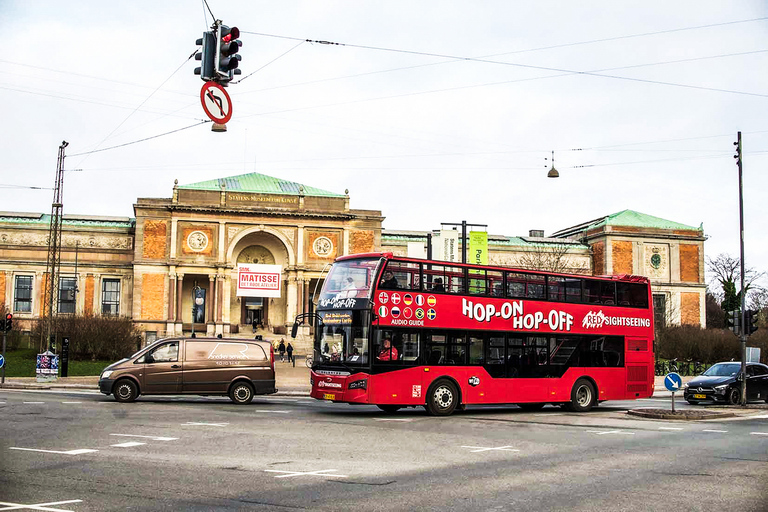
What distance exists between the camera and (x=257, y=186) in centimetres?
7775

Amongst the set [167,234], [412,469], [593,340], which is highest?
[167,234]

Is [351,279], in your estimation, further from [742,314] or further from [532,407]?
[742,314]

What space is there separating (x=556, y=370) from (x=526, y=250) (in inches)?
2497

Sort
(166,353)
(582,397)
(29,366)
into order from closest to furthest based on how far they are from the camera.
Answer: (166,353) → (582,397) → (29,366)

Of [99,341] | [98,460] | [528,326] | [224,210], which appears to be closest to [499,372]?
[528,326]

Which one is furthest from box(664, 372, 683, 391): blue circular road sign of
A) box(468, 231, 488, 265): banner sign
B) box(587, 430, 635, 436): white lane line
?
box(468, 231, 488, 265): banner sign

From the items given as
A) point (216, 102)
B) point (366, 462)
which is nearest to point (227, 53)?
point (216, 102)

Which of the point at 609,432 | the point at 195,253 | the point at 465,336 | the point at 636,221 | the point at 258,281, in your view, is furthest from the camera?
the point at 636,221

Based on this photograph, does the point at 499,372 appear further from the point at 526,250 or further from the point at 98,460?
the point at 526,250

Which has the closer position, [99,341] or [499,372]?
[499,372]

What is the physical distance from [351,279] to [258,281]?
4293 cm

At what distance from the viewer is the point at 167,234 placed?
72.4 metres

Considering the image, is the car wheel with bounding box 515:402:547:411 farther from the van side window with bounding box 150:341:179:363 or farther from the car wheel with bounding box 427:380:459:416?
the van side window with bounding box 150:341:179:363

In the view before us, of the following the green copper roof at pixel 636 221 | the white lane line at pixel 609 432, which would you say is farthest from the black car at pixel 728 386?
the green copper roof at pixel 636 221
